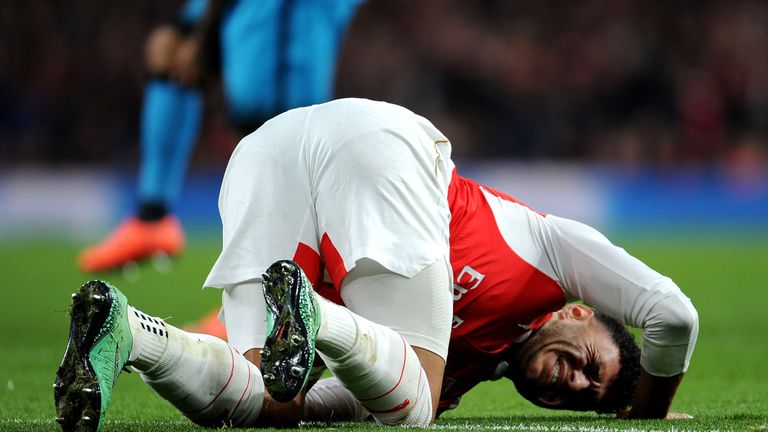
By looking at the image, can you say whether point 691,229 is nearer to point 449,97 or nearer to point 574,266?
point 449,97

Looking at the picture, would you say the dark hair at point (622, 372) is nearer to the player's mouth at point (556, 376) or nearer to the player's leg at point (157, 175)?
the player's mouth at point (556, 376)

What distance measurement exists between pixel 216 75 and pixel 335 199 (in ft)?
10.0

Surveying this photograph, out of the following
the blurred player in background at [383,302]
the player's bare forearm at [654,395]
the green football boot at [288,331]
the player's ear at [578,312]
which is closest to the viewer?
the green football boot at [288,331]

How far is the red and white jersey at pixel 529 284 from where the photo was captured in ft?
10.6

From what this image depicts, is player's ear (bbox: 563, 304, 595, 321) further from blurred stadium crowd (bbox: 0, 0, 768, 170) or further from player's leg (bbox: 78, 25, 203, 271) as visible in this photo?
blurred stadium crowd (bbox: 0, 0, 768, 170)

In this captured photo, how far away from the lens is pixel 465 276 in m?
3.27

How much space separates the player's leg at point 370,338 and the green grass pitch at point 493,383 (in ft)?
0.47

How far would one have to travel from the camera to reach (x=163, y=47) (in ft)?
20.2

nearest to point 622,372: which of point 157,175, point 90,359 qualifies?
point 90,359

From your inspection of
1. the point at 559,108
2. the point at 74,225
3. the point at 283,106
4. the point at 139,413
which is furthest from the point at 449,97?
the point at 139,413

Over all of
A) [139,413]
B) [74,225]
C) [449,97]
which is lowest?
[74,225]

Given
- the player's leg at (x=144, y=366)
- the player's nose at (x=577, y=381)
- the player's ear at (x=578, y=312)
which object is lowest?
the player's nose at (x=577, y=381)

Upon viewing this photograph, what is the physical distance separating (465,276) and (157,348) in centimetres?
92

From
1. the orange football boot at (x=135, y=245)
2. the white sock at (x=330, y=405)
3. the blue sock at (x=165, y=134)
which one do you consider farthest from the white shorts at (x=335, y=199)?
the orange football boot at (x=135, y=245)
